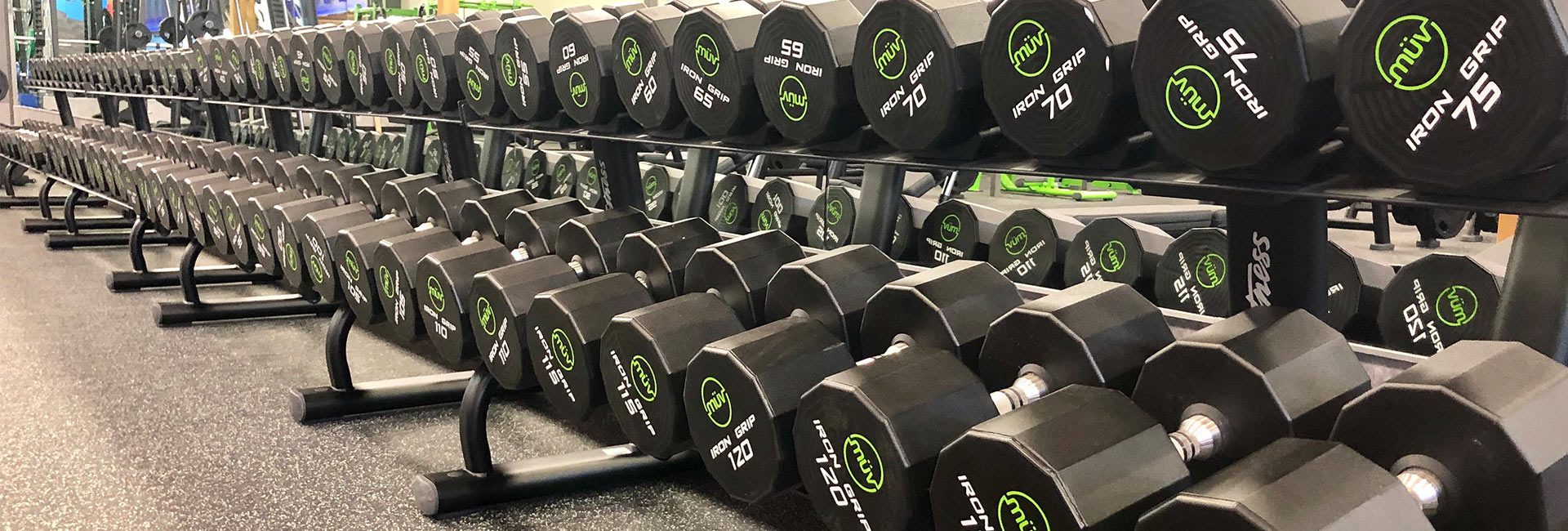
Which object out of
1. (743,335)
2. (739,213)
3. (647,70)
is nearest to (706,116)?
(647,70)

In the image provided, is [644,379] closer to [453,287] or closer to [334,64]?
[453,287]

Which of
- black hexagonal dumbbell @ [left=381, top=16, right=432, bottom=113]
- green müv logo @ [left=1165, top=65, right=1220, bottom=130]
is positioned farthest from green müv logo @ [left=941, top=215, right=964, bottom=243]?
green müv logo @ [left=1165, top=65, right=1220, bottom=130]

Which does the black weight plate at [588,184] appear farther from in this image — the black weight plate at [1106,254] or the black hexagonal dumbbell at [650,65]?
the black hexagonal dumbbell at [650,65]

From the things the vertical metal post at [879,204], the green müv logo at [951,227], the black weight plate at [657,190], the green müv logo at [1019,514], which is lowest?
the black weight plate at [657,190]

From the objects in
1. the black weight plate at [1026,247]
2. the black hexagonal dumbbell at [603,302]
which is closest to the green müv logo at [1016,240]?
the black weight plate at [1026,247]

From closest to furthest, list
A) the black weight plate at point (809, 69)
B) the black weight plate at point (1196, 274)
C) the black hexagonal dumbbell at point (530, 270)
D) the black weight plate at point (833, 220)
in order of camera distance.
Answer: the black weight plate at point (809, 69) → the black hexagonal dumbbell at point (530, 270) → the black weight plate at point (1196, 274) → the black weight plate at point (833, 220)

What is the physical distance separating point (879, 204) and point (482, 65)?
525 mm

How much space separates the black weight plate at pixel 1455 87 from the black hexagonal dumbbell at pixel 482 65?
98cm

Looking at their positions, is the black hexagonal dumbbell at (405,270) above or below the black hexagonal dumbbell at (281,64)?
below

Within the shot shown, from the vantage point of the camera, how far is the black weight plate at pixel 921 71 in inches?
30.9

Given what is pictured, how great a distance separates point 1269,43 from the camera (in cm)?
61

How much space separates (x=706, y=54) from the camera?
1.01 m

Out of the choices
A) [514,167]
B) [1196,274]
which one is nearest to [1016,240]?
[1196,274]

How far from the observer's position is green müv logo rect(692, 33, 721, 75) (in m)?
1.00
